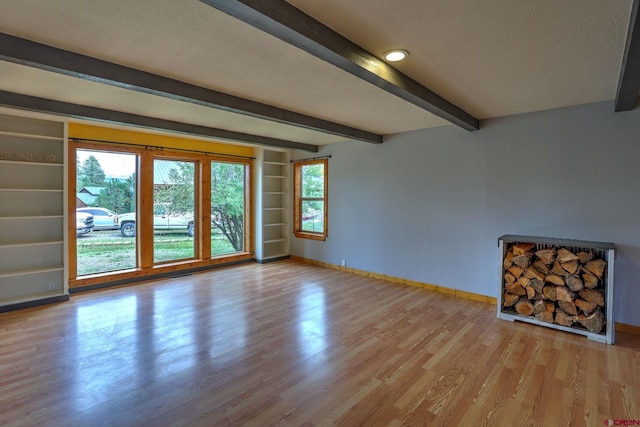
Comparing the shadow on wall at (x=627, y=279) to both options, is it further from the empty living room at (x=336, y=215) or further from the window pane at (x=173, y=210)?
the window pane at (x=173, y=210)

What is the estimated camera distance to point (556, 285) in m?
3.31

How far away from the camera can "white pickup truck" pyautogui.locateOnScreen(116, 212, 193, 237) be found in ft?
16.6

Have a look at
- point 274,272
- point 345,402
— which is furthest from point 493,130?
point 274,272

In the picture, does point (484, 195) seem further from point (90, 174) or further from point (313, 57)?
point (90, 174)

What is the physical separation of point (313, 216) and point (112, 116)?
3.92m

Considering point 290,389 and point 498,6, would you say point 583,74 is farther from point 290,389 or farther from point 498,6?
point 290,389

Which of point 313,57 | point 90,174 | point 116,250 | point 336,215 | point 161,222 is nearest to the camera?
point 313,57

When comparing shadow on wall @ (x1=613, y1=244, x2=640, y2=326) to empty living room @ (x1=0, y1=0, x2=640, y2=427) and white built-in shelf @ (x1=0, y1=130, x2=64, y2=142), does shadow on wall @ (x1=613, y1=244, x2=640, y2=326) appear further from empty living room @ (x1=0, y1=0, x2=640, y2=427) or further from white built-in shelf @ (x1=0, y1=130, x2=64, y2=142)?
white built-in shelf @ (x1=0, y1=130, x2=64, y2=142)

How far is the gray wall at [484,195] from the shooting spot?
10.8 ft

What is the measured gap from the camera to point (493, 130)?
408 cm

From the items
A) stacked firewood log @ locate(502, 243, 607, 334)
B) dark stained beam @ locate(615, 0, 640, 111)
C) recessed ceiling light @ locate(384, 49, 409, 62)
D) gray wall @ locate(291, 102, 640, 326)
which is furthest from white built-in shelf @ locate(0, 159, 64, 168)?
stacked firewood log @ locate(502, 243, 607, 334)

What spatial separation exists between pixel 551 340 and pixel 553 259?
2.73 feet

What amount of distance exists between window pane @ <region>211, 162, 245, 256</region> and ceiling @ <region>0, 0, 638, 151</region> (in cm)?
249

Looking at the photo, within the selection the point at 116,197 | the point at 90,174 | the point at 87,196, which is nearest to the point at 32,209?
the point at 87,196
